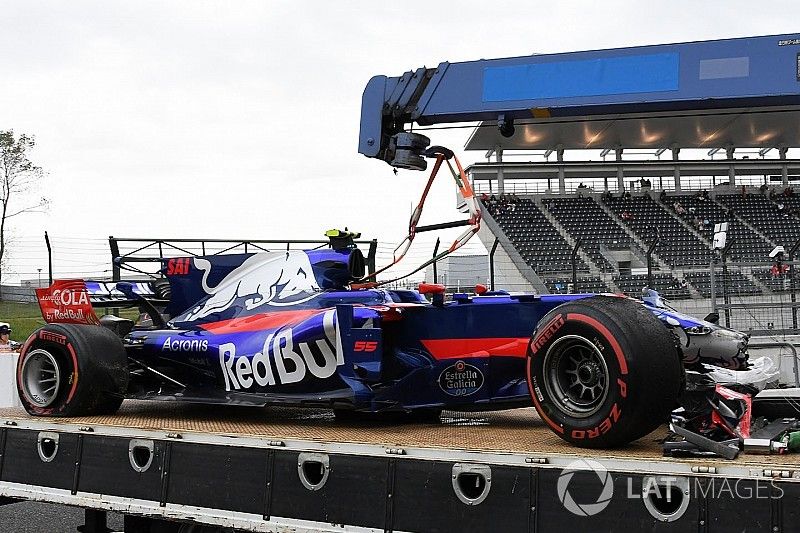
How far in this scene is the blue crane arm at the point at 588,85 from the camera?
774 cm

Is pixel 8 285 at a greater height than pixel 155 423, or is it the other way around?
pixel 8 285

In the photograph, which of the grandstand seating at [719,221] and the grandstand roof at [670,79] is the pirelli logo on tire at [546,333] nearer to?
the grandstand roof at [670,79]

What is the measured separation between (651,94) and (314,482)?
4.92 metres

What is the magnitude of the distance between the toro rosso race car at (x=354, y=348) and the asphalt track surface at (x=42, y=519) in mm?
1744

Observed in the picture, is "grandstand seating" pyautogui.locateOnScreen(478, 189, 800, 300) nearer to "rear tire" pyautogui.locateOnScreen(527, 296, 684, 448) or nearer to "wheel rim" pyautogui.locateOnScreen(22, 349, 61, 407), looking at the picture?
"wheel rim" pyautogui.locateOnScreen(22, 349, 61, 407)

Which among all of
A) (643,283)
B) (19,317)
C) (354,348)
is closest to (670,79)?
(354,348)

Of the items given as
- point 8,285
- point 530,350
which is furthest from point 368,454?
point 8,285

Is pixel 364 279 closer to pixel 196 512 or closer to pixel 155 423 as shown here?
pixel 155 423

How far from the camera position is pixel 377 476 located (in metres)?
4.35

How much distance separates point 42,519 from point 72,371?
2.61m

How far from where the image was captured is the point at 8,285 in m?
21.8

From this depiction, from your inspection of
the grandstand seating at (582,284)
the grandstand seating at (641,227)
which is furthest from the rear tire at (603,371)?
the grandstand seating at (641,227)
